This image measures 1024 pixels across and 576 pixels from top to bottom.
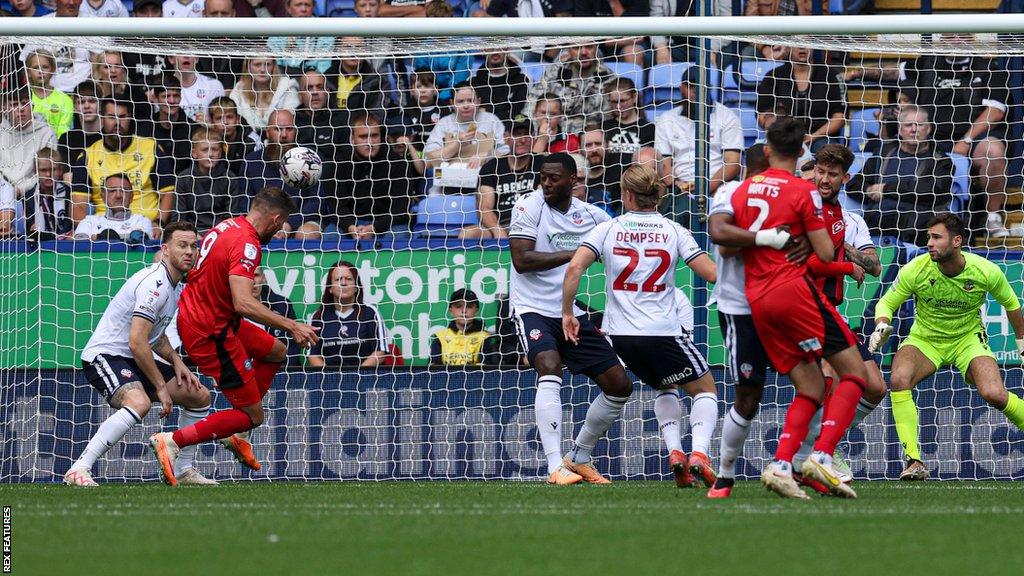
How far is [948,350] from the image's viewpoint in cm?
923

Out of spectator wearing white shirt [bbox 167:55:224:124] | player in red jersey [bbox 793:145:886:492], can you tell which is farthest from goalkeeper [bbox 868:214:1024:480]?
spectator wearing white shirt [bbox 167:55:224:124]

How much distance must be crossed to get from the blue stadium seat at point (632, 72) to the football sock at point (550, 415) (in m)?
3.96

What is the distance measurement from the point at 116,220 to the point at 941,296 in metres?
6.20

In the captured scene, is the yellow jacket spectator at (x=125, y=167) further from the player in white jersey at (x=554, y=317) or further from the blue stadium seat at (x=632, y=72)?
the blue stadium seat at (x=632, y=72)

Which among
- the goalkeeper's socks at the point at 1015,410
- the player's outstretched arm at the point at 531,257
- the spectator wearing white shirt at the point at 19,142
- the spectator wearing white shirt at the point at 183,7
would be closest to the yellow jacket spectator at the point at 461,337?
the player's outstretched arm at the point at 531,257

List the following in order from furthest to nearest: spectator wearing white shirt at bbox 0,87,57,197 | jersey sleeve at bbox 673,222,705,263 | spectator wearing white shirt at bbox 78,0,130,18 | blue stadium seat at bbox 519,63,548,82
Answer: spectator wearing white shirt at bbox 78,0,130,18, blue stadium seat at bbox 519,63,548,82, spectator wearing white shirt at bbox 0,87,57,197, jersey sleeve at bbox 673,222,705,263

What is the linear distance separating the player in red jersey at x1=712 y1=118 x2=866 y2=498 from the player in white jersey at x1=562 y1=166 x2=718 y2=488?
62.2 inches

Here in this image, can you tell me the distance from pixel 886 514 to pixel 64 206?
7.10 meters

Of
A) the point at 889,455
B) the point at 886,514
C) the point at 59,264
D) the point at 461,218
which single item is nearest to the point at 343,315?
the point at 461,218

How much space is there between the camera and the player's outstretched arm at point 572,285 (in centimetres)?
792

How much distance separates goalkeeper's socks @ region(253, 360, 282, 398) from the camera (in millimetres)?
8969

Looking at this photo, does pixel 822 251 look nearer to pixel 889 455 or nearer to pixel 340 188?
pixel 889 455

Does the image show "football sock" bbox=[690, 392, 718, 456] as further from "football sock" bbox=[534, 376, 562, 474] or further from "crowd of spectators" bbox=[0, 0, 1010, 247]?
"crowd of spectators" bbox=[0, 0, 1010, 247]

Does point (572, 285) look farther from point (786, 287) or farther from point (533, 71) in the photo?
point (533, 71)
